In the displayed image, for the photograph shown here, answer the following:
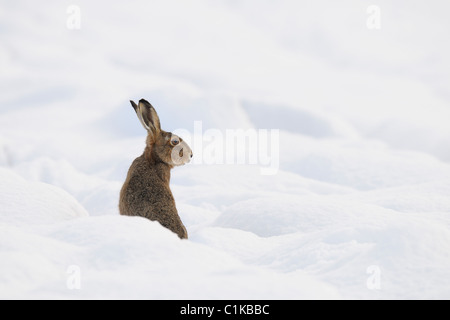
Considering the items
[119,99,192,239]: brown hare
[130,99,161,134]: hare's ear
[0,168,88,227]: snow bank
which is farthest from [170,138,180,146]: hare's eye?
[0,168,88,227]: snow bank

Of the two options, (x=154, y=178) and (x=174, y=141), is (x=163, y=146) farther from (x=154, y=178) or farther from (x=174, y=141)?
(x=154, y=178)

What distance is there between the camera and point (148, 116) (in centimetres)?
425

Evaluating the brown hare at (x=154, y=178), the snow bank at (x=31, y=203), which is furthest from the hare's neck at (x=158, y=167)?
the snow bank at (x=31, y=203)

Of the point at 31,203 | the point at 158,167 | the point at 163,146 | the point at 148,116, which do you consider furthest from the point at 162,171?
the point at 31,203

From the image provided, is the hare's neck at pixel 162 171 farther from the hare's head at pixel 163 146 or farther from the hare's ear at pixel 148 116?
the hare's ear at pixel 148 116

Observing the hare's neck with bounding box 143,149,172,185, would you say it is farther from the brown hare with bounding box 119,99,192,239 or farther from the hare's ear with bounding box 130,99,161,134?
the hare's ear with bounding box 130,99,161,134

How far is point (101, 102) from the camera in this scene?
51.3 feet

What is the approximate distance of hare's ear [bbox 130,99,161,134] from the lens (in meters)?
4.17

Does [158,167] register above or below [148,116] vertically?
below

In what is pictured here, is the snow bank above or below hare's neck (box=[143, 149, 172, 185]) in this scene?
below

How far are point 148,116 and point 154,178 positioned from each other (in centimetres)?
47
